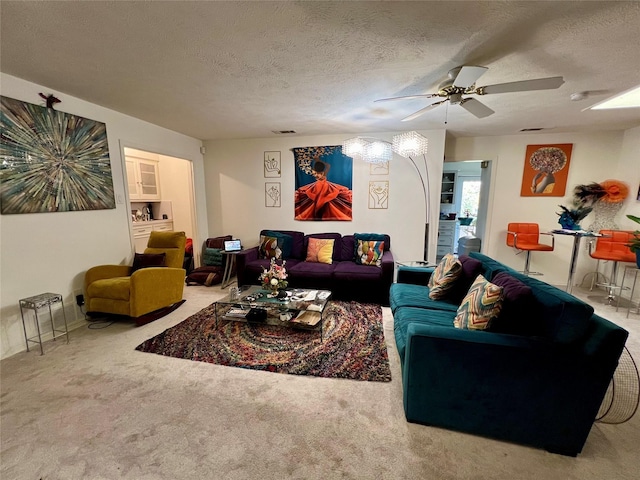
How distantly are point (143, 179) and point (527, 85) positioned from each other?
18.2 ft

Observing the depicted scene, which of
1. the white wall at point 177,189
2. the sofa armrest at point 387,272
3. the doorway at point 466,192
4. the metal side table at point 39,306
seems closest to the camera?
the metal side table at point 39,306

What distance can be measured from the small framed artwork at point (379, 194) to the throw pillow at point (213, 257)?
265cm

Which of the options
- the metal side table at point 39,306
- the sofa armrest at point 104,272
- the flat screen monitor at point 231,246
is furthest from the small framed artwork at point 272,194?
the metal side table at point 39,306

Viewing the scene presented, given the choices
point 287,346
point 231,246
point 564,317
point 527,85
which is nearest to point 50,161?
point 231,246

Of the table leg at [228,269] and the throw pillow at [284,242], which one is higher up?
the throw pillow at [284,242]

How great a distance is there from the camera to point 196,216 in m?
4.73

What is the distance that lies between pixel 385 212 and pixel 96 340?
388 cm

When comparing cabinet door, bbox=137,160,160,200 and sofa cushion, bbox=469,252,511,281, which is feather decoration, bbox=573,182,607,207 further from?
cabinet door, bbox=137,160,160,200

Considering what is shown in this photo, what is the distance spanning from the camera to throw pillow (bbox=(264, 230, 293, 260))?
13.8 ft

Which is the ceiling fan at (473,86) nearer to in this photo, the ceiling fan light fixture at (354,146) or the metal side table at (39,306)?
the ceiling fan light fixture at (354,146)

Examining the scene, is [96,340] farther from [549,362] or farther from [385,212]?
[385,212]

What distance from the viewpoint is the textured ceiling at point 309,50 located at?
4.87 ft

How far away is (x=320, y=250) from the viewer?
405 centimetres

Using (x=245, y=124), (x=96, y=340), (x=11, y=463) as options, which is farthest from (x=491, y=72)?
(x=96, y=340)
